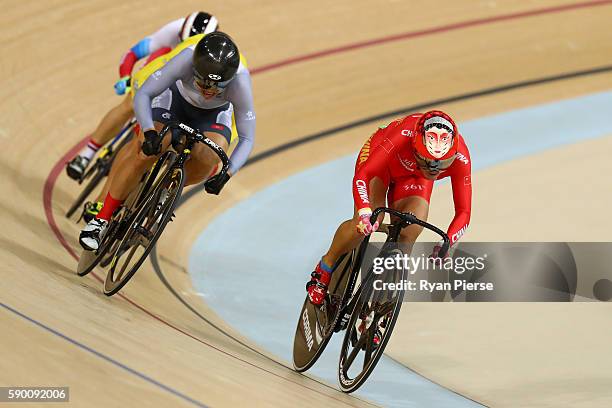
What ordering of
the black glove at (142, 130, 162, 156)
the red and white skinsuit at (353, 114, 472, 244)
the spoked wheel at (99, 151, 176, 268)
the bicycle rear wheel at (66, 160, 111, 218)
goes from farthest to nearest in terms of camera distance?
the bicycle rear wheel at (66, 160, 111, 218) → the spoked wheel at (99, 151, 176, 268) → the black glove at (142, 130, 162, 156) → the red and white skinsuit at (353, 114, 472, 244)

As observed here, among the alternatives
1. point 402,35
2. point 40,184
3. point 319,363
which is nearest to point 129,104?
point 40,184

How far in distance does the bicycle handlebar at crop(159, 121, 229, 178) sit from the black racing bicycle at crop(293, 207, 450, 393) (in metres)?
0.62

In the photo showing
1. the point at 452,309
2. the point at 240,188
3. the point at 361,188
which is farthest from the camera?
the point at 240,188

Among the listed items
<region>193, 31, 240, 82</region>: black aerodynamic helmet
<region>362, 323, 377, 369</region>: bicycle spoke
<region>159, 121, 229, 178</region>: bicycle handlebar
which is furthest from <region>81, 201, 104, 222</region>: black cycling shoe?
<region>362, 323, 377, 369</region>: bicycle spoke

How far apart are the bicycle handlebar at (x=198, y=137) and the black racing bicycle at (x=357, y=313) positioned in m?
0.62

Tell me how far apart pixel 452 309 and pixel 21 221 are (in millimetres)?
2178

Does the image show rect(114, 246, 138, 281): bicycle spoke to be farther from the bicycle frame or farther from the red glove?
the red glove

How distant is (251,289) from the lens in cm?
568

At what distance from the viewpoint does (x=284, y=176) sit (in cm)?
710

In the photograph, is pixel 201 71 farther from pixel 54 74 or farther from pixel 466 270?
pixel 54 74

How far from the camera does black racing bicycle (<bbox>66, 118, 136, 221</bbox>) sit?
19.5 ft

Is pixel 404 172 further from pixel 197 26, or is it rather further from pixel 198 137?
pixel 197 26

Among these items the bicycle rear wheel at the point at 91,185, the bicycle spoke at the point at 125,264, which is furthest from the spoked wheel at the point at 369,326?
the bicycle rear wheel at the point at 91,185

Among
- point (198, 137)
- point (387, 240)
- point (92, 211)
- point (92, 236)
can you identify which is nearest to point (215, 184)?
point (198, 137)
